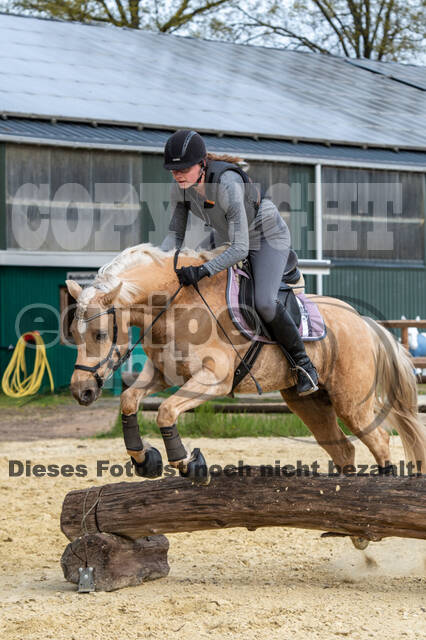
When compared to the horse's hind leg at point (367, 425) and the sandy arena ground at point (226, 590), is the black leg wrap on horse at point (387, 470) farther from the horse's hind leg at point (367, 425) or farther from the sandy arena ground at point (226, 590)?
the sandy arena ground at point (226, 590)

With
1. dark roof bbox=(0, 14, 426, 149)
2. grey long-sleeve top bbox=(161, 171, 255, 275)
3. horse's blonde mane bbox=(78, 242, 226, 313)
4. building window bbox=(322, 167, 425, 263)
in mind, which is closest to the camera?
horse's blonde mane bbox=(78, 242, 226, 313)

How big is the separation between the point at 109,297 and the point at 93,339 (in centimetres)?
23

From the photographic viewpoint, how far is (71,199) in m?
13.6

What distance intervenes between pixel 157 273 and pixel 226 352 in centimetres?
56

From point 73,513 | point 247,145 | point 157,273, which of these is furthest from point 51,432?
point 247,145

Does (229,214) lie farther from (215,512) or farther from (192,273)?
(215,512)

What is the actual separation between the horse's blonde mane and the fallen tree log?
111 centimetres

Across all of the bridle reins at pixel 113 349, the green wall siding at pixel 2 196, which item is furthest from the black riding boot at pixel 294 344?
the green wall siding at pixel 2 196

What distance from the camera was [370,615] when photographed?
12.6ft

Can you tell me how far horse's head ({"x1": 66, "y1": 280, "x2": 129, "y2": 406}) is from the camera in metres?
3.89

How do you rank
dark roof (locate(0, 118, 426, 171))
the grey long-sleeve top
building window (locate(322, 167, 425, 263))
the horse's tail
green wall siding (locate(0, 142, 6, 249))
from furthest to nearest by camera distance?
building window (locate(322, 167, 425, 263))
dark roof (locate(0, 118, 426, 171))
green wall siding (locate(0, 142, 6, 249))
the horse's tail
the grey long-sleeve top

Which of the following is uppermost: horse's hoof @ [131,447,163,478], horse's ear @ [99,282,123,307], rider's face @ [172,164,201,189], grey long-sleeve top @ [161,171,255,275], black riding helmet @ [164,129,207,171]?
black riding helmet @ [164,129,207,171]

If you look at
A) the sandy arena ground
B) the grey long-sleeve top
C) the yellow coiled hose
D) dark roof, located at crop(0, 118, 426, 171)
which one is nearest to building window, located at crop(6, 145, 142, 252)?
dark roof, located at crop(0, 118, 426, 171)

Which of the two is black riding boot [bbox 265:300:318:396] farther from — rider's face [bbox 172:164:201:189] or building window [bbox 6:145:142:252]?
building window [bbox 6:145:142:252]
